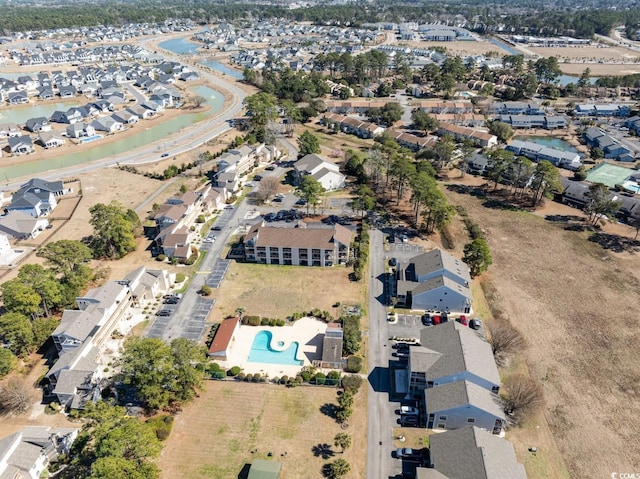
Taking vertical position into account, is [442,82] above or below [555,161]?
above

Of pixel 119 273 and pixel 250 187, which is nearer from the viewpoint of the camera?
pixel 119 273

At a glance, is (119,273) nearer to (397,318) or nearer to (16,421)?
(16,421)

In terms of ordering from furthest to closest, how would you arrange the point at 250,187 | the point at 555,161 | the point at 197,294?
the point at 555,161 < the point at 250,187 < the point at 197,294

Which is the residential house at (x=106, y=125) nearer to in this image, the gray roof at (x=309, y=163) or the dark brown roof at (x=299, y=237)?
the gray roof at (x=309, y=163)

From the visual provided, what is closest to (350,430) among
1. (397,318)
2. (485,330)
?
(397,318)

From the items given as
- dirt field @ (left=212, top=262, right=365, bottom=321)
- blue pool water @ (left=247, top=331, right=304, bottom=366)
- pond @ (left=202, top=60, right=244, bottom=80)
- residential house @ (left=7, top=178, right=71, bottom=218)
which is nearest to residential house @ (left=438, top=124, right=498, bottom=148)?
dirt field @ (left=212, top=262, right=365, bottom=321)

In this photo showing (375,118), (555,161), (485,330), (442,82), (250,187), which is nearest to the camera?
(485,330)

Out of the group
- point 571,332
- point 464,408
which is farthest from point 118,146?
point 571,332
